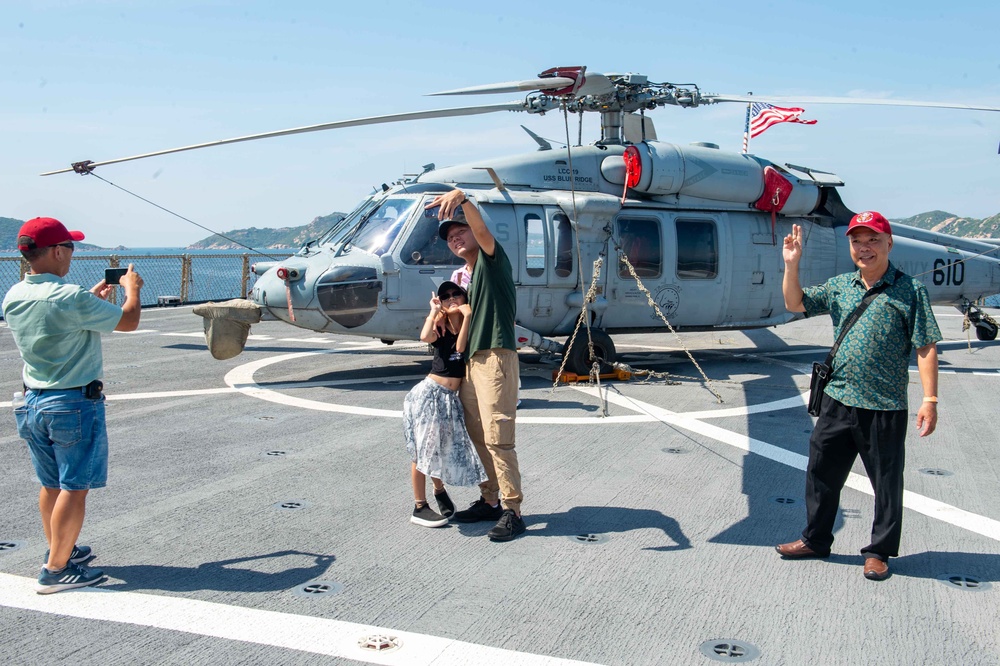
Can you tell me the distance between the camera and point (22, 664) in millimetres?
3424

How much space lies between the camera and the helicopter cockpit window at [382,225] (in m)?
10.1

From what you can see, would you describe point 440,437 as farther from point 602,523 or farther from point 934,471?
point 934,471

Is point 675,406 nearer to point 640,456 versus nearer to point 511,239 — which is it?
point 640,456

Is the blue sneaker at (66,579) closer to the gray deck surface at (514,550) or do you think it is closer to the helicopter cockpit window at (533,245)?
the gray deck surface at (514,550)

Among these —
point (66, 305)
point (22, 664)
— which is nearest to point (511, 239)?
point (66, 305)

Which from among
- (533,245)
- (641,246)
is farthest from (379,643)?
(641,246)

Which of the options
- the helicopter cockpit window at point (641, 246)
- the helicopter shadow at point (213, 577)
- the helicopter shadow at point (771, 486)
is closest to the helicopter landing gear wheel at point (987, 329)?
the helicopter shadow at point (771, 486)

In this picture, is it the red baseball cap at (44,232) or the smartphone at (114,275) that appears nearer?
the red baseball cap at (44,232)

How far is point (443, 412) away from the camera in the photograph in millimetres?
5094

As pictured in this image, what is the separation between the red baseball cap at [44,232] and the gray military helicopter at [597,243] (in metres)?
4.80

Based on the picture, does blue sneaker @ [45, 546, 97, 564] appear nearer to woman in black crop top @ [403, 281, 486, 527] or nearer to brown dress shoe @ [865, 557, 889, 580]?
woman in black crop top @ [403, 281, 486, 527]

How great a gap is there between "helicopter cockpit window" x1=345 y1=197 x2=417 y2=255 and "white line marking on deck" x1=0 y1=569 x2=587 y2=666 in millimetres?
6354

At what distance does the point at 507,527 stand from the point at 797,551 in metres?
1.66

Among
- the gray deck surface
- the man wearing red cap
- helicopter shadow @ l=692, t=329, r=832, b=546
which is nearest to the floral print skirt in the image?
the gray deck surface
